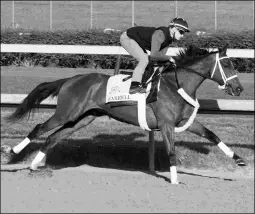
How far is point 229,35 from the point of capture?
20891 millimetres

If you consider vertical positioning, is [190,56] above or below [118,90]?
above

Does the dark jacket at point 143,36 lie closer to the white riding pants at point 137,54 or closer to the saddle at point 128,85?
the white riding pants at point 137,54

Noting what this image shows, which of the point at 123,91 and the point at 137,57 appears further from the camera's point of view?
the point at 137,57

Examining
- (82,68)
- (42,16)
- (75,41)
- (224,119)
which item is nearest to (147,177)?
(224,119)

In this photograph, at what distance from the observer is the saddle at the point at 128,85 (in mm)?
8867

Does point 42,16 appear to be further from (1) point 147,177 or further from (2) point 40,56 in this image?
(1) point 147,177

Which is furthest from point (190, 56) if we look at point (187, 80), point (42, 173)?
point (42, 173)

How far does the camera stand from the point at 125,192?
7.98m

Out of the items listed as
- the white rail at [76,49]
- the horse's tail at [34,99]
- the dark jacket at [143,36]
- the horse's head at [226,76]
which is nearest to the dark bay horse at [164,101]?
the horse's head at [226,76]

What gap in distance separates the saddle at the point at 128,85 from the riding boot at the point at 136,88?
0.13 ft

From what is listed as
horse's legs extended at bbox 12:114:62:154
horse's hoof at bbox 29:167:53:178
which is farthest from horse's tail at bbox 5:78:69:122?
horse's hoof at bbox 29:167:53:178

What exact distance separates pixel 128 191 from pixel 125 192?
6 centimetres

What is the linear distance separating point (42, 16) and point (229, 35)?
58.2 feet

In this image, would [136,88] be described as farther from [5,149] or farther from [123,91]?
[5,149]
